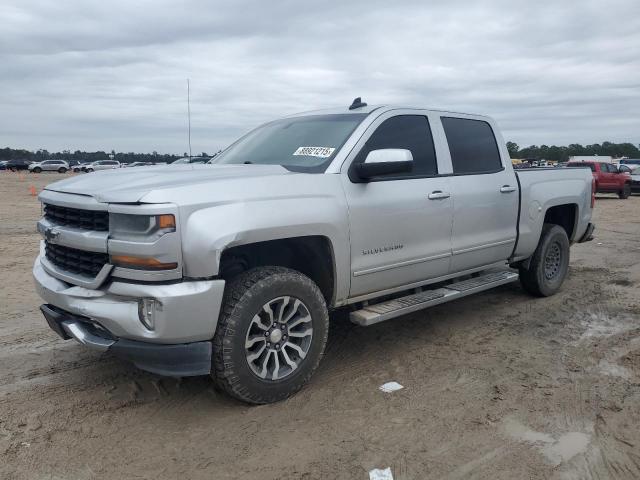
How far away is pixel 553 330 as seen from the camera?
5.23 m

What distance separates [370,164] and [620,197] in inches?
951

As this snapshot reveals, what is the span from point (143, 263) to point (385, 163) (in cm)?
179

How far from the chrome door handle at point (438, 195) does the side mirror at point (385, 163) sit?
26.4 inches

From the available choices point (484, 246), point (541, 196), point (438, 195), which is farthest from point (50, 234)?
point (541, 196)

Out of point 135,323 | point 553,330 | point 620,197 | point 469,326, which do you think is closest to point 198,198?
point 135,323

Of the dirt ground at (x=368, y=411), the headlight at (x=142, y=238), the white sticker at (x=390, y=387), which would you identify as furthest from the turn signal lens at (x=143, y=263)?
the white sticker at (x=390, y=387)

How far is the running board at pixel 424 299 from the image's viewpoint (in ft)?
13.5

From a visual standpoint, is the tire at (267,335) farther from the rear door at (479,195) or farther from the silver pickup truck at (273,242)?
the rear door at (479,195)

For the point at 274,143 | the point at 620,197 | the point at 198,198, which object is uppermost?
the point at 274,143

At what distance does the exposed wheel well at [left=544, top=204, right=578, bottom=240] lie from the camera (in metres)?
6.64

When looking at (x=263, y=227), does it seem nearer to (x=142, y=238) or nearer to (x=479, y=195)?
(x=142, y=238)

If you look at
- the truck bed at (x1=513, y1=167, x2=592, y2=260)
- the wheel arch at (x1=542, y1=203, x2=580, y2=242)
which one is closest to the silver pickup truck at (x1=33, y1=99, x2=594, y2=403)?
the truck bed at (x1=513, y1=167, x2=592, y2=260)

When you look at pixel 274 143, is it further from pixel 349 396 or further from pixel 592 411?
pixel 592 411

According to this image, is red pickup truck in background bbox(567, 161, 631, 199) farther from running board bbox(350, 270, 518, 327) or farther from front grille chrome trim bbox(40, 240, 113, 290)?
front grille chrome trim bbox(40, 240, 113, 290)
